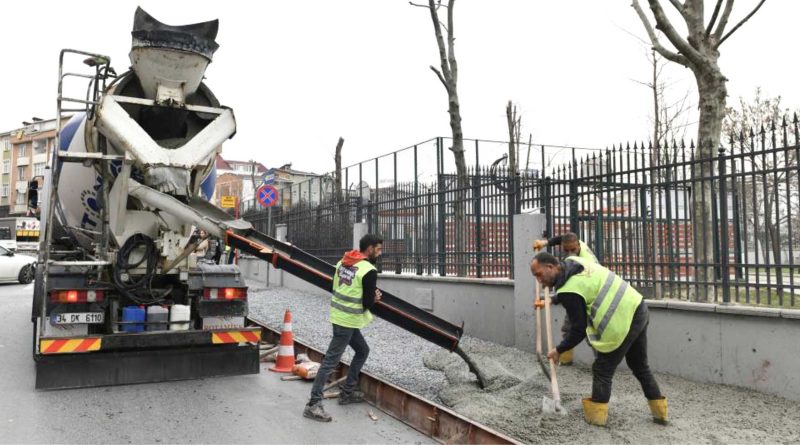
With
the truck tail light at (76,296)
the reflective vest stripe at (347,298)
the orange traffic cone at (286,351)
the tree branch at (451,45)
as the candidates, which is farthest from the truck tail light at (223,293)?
the tree branch at (451,45)

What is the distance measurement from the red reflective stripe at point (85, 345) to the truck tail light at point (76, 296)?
16.5 inches

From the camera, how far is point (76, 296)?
612 centimetres

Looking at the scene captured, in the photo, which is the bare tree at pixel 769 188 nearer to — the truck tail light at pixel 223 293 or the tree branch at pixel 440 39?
the truck tail light at pixel 223 293

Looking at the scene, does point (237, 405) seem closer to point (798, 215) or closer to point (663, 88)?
point (798, 215)

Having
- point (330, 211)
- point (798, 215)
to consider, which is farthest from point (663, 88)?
point (798, 215)

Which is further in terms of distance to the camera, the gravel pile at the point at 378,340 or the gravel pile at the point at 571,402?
the gravel pile at the point at 378,340

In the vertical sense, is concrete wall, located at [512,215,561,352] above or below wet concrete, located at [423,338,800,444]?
above

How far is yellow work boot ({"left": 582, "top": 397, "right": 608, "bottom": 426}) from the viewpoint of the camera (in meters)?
4.73

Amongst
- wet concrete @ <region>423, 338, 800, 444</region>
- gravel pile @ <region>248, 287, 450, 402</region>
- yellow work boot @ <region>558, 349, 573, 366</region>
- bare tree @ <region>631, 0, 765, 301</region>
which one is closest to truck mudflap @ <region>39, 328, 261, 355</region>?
gravel pile @ <region>248, 287, 450, 402</region>

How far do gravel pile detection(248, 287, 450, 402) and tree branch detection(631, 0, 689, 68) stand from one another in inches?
210

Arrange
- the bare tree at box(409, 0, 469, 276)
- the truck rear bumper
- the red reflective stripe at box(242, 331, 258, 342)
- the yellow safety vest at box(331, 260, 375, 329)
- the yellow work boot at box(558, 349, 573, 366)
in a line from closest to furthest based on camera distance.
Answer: the yellow safety vest at box(331, 260, 375, 329) → the truck rear bumper → the red reflective stripe at box(242, 331, 258, 342) → the yellow work boot at box(558, 349, 573, 366) → the bare tree at box(409, 0, 469, 276)

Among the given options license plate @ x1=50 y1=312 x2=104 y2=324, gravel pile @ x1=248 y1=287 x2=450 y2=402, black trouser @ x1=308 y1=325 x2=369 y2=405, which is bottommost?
gravel pile @ x1=248 y1=287 x2=450 y2=402

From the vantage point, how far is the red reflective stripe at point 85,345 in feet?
19.8

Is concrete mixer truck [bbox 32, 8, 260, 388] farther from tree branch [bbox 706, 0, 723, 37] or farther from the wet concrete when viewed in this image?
tree branch [bbox 706, 0, 723, 37]
